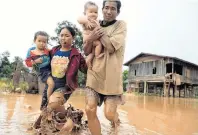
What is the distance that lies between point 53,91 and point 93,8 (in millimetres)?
1314

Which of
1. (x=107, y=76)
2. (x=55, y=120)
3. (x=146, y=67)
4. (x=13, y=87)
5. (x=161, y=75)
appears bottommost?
(x=55, y=120)

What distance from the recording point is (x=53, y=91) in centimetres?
353

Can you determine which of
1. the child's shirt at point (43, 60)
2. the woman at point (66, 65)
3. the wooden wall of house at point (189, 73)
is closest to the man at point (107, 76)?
the woman at point (66, 65)

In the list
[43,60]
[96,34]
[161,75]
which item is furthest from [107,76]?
[161,75]

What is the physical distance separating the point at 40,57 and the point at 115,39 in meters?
1.31

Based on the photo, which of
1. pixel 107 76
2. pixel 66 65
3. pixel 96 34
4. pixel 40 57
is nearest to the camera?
pixel 96 34

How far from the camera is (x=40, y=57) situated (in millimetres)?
3662

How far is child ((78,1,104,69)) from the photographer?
9.40 ft

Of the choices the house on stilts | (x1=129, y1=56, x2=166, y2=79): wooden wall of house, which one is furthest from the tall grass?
(x1=129, y1=56, x2=166, y2=79): wooden wall of house

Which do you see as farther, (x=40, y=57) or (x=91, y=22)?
(x=40, y=57)

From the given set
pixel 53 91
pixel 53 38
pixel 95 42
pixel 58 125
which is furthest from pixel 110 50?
pixel 53 38

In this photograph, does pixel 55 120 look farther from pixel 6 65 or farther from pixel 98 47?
pixel 6 65

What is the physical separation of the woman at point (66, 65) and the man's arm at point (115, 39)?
2.36ft

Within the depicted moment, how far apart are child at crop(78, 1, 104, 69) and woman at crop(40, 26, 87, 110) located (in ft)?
1.70
